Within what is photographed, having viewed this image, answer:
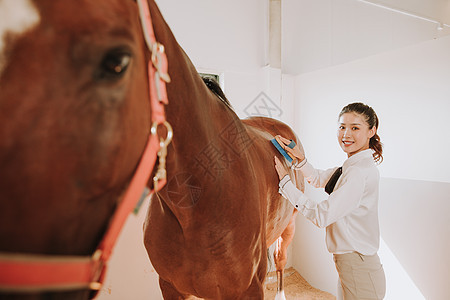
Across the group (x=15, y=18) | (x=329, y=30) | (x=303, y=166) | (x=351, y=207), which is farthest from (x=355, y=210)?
(x=329, y=30)

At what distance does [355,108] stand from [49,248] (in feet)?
4.55

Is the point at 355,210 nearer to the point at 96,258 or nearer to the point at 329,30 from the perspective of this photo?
the point at 96,258

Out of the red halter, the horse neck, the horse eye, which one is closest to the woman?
the horse neck

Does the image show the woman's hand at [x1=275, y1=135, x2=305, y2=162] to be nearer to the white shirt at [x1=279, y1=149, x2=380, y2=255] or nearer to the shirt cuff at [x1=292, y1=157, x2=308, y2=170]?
the shirt cuff at [x1=292, y1=157, x2=308, y2=170]

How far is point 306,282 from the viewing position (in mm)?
2445

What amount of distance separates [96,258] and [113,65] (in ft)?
0.91

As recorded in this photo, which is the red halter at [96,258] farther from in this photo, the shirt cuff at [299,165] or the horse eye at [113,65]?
the shirt cuff at [299,165]

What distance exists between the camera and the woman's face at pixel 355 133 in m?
1.31

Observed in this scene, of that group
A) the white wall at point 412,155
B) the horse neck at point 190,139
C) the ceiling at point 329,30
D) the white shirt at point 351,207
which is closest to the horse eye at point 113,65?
the horse neck at point 190,139

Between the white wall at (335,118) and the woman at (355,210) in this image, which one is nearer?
the woman at (355,210)

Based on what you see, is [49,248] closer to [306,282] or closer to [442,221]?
[442,221]

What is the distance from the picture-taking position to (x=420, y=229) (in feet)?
5.32

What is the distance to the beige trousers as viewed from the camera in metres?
1.26

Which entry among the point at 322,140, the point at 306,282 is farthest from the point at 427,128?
the point at 306,282
